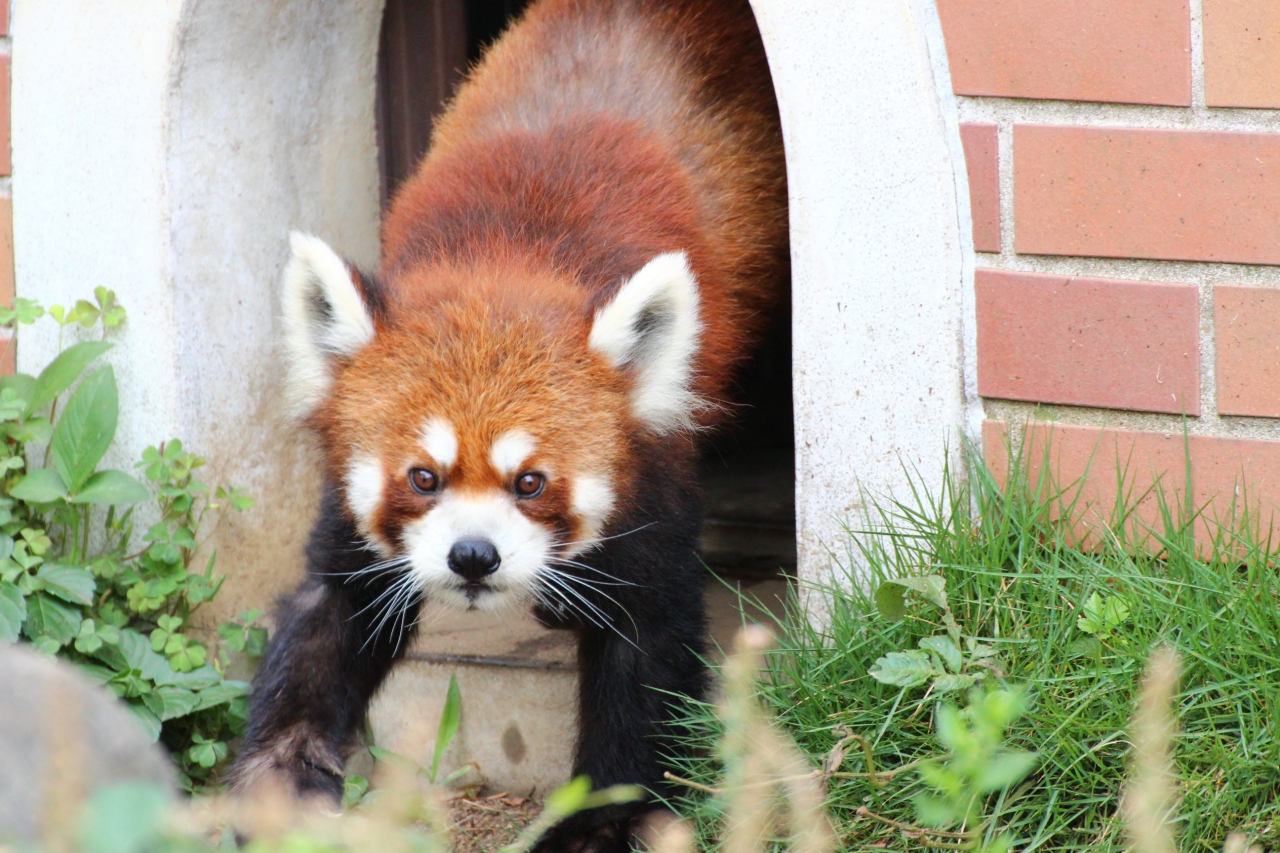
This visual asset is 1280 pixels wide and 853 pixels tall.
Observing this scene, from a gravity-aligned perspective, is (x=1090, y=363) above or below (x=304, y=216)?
below

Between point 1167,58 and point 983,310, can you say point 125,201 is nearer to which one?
point 983,310

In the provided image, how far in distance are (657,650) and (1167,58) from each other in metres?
1.46

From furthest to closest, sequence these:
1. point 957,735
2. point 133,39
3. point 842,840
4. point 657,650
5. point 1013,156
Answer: point 133,39
point 657,650
point 1013,156
point 842,840
point 957,735

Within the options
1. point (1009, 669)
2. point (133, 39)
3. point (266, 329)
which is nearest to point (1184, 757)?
point (1009, 669)

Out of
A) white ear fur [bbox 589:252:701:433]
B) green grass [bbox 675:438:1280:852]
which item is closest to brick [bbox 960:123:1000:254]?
green grass [bbox 675:438:1280:852]

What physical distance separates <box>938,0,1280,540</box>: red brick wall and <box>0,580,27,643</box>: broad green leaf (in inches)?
82.1

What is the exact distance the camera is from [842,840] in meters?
2.32

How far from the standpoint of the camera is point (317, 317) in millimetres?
2635

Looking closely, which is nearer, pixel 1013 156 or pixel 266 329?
pixel 1013 156

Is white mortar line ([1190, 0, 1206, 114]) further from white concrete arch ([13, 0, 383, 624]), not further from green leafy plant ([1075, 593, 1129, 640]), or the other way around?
white concrete arch ([13, 0, 383, 624])

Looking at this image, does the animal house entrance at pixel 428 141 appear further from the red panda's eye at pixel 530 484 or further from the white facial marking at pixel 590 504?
the red panda's eye at pixel 530 484

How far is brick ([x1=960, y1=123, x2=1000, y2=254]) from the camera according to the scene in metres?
2.56

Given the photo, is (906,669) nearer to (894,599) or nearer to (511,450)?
(894,599)

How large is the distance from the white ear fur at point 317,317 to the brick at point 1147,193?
1.27 meters
